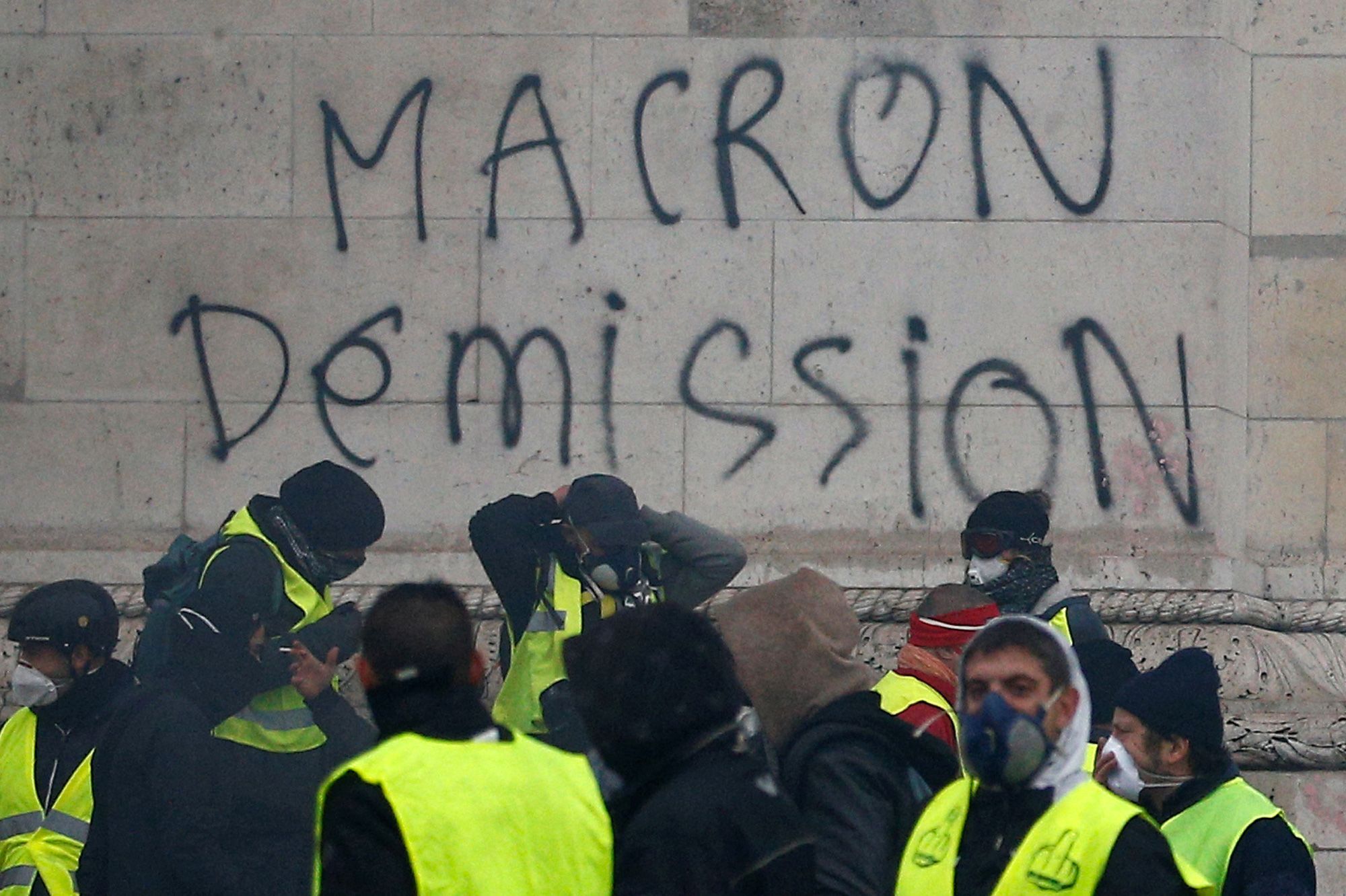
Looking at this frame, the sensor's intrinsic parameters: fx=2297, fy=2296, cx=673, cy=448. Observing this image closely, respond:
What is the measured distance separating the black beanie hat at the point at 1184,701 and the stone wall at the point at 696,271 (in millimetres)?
3353

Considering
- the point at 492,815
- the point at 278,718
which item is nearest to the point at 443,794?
the point at 492,815

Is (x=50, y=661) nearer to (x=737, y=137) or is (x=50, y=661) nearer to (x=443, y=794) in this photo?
(x=443, y=794)

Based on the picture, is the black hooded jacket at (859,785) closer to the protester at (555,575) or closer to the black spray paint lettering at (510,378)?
the protester at (555,575)

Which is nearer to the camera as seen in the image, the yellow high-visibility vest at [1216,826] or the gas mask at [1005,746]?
the gas mask at [1005,746]

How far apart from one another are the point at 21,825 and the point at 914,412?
3.80 m

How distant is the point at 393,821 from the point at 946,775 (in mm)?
1559

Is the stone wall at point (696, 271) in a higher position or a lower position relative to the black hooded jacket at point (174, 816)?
higher

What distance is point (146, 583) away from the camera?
6.90 metres

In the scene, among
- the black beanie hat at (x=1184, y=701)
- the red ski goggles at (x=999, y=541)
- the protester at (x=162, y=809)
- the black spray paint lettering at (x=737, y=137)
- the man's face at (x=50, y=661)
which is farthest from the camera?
the black spray paint lettering at (x=737, y=137)

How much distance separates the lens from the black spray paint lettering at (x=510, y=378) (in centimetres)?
873

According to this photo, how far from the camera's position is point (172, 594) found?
6.48 metres

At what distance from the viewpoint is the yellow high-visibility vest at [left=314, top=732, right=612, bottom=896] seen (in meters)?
3.73

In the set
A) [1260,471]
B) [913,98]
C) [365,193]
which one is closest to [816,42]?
[913,98]

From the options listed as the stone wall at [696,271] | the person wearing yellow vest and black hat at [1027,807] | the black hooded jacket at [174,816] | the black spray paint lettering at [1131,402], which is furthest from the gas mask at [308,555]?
the black spray paint lettering at [1131,402]
